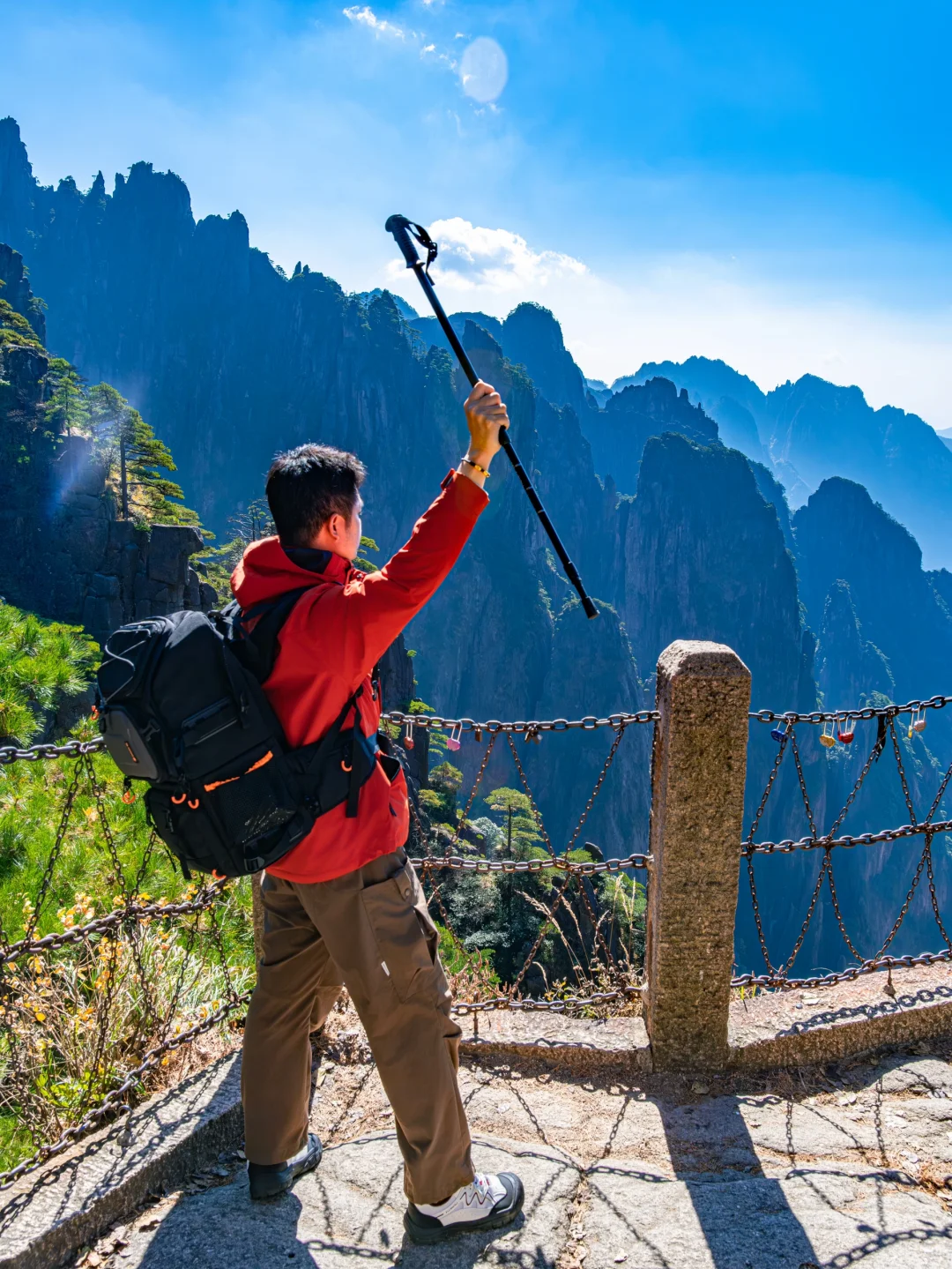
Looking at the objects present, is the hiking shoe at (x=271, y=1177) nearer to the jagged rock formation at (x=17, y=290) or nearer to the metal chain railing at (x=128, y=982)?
the metal chain railing at (x=128, y=982)

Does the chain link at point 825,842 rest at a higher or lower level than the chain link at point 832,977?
higher

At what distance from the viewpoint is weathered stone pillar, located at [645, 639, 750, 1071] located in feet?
8.77

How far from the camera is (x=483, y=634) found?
7200 centimetres

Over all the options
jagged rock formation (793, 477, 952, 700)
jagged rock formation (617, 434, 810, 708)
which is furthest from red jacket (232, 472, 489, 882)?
jagged rock formation (793, 477, 952, 700)

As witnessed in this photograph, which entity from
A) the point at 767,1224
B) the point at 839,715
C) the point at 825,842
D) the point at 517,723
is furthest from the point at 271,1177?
the point at 839,715

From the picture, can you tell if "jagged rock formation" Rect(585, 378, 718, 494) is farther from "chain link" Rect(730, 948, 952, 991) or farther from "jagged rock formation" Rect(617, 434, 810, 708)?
"chain link" Rect(730, 948, 952, 991)

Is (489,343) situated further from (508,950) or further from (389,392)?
(508,950)

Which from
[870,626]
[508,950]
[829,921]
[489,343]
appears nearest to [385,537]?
[489,343]

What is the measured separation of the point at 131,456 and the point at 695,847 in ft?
92.7

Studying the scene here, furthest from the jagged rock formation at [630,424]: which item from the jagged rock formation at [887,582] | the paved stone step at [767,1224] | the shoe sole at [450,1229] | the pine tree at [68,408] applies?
the shoe sole at [450,1229]

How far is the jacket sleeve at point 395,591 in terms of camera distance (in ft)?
5.57

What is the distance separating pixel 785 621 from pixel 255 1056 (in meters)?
88.0

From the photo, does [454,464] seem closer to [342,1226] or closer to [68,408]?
[68,408]

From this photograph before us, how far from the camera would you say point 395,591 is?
169 centimetres
